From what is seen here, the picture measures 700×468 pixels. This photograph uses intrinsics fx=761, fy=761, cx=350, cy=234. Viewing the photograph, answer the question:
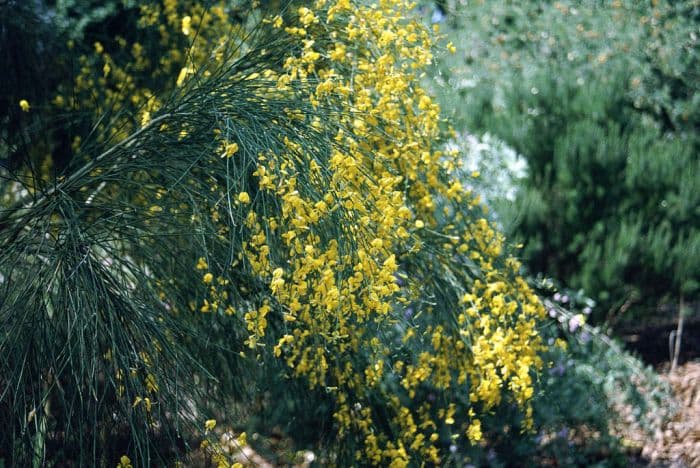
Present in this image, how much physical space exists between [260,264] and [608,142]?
3202 mm

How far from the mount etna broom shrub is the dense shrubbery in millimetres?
1624

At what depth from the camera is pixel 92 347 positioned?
2039 mm

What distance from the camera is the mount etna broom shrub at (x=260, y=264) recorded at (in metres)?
2.12

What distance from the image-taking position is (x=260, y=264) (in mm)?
2191

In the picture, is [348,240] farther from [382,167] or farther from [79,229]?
[79,229]

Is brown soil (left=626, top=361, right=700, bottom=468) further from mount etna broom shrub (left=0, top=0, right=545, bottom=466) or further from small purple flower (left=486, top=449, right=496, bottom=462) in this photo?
mount etna broom shrub (left=0, top=0, right=545, bottom=466)

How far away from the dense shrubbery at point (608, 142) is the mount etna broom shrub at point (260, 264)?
63.9 inches

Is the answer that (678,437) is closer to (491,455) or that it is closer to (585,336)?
(585,336)

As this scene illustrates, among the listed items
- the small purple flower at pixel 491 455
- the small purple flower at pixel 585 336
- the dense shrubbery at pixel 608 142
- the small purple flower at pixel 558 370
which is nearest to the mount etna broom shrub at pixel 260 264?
the small purple flower at pixel 491 455

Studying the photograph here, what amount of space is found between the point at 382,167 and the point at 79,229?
3.22ft

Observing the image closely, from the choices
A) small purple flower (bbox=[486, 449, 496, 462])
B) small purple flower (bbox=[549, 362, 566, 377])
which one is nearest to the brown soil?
small purple flower (bbox=[549, 362, 566, 377])

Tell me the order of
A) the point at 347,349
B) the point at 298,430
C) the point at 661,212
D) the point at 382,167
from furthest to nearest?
1. the point at 661,212
2. the point at 298,430
3. the point at 347,349
4. the point at 382,167

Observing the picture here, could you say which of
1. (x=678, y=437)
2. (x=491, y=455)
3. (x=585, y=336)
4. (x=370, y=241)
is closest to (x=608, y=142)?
(x=585, y=336)

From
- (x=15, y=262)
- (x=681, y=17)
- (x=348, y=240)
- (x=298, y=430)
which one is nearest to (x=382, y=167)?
(x=348, y=240)
